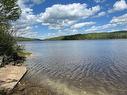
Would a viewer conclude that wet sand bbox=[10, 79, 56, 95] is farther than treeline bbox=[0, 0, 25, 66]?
No

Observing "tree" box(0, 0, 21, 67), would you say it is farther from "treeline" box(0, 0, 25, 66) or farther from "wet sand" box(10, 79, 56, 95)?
"wet sand" box(10, 79, 56, 95)

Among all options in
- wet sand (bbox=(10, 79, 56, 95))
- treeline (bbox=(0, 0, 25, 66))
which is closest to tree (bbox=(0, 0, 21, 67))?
treeline (bbox=(0, 0, 25, 66))

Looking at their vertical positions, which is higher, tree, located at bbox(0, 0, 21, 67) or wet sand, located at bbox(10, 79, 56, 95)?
tree, located at bbox(0, 0, 21, 67)

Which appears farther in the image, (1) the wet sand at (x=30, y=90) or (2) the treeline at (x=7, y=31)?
(2) the treeline at (x=7, y=31)

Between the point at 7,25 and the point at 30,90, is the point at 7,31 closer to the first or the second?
the point at 7,25

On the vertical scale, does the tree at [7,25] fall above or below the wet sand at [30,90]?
above

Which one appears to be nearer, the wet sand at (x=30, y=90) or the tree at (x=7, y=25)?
the wet sand at (x=30, y=90)

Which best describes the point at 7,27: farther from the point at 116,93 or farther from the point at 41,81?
the point at 116,93

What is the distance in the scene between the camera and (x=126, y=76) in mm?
27859

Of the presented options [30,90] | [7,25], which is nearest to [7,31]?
[7,25]

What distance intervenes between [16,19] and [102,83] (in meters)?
29.5

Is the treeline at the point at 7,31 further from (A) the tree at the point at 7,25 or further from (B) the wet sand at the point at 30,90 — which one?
(B) the wet sand at the point at 30,90

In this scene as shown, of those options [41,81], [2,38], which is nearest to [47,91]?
[41,81]

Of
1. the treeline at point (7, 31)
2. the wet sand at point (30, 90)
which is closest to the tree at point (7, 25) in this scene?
the treeline at point (7, 31)
